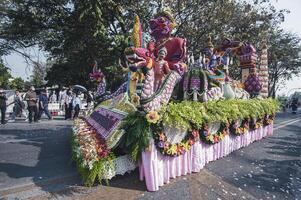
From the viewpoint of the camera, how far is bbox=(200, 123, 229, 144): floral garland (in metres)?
6.22

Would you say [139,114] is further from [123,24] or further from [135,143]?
[123,24]

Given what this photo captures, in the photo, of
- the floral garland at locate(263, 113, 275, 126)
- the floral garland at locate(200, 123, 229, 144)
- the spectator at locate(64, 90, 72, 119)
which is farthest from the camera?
the spectator at locate(64, 90, 72, 119)

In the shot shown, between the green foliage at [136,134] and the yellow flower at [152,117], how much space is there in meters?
0.11

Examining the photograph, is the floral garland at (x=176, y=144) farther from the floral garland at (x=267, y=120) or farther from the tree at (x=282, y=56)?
the tree at (x=282, y=56)

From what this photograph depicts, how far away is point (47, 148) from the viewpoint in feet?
26.3

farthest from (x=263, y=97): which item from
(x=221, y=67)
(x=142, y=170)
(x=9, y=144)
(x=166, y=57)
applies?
(x=9, y=144)

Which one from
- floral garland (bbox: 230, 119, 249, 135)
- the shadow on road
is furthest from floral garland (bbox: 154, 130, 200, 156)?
floral garland (bbox: 230, 119, 249, 135)

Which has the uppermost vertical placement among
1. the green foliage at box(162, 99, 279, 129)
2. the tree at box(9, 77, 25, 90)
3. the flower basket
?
the tree at box(9, 77, 25, 90)

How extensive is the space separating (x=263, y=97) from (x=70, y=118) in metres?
10.3

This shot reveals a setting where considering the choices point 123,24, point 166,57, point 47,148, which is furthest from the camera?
point 123,24

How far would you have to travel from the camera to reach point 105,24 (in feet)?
52.5

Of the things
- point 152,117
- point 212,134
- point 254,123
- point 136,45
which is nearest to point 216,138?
point 212,134

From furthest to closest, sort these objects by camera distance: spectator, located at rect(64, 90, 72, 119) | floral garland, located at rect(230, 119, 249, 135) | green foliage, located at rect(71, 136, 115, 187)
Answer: spectator, located at rect(64, 90, 72, 119) → floral garland, located at rect(230, 119, 249, 135) → green foliage, located at rect(71, 136, 115, 187)

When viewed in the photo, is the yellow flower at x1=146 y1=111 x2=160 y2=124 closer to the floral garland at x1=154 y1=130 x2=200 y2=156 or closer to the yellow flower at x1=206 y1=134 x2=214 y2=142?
the floral garland at x1=154 y1=130 x2=200 y2=156
